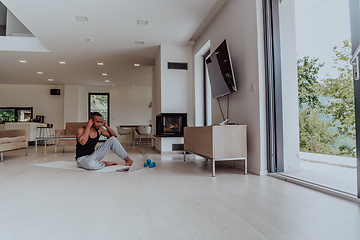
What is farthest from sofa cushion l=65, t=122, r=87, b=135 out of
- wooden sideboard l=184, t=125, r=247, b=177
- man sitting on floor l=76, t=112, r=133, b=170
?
wooden sideboard l=184, t=125, r=247, b=177

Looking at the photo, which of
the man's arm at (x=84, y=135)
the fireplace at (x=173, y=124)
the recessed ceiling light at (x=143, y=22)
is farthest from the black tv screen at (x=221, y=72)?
the man's arm at (x=84, y=135)

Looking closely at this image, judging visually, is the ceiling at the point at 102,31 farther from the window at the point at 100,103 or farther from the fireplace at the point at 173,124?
the window at the point at 100,103

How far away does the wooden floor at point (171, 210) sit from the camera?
1464mm

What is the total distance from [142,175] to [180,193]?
1.10 meters

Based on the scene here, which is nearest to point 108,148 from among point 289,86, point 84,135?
point 84,135

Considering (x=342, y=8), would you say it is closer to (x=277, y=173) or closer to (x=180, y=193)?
(x=277, y=173)

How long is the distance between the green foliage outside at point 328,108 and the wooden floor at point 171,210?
1547 mm

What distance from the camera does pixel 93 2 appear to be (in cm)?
418

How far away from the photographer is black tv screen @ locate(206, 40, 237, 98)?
12.6ft

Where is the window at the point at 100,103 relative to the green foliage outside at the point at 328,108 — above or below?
above

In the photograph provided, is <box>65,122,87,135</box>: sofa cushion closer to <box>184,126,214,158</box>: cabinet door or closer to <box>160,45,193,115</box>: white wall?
<box>160,45,193,115</box>: white wall

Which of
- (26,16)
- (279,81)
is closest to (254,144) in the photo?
(279,81)

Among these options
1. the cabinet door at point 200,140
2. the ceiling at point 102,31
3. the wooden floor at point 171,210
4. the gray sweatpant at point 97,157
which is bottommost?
the wooden floor at point 171,210

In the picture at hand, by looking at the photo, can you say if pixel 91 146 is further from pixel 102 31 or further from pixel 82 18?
pixel 102 31
